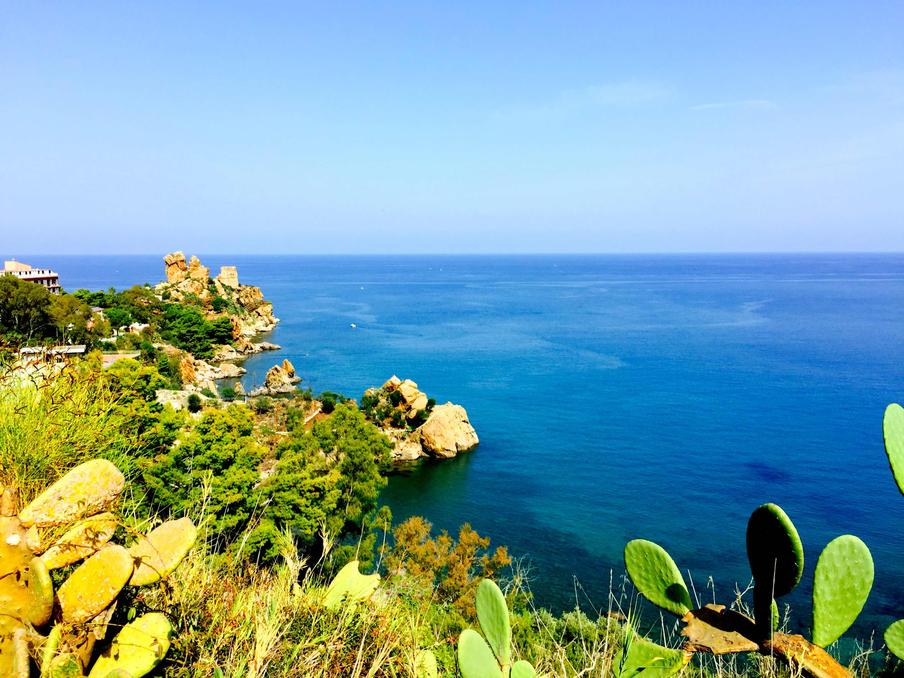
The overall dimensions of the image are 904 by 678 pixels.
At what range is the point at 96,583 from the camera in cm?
217

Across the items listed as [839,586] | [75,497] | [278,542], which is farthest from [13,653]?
[278,542]

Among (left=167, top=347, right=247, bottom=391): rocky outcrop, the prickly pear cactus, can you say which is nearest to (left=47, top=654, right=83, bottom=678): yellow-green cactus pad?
the prickly pear cactus

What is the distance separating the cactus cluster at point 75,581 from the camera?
6.40ft

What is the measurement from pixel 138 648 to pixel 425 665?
139 cm

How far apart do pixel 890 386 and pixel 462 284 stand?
93997 millimetres

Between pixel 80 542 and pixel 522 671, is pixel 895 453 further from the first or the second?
pixel 80 542

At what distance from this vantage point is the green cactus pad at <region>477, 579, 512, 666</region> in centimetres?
265

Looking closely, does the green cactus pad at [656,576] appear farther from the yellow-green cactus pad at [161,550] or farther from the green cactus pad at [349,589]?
the yellow-green cactus pad at [161,550]

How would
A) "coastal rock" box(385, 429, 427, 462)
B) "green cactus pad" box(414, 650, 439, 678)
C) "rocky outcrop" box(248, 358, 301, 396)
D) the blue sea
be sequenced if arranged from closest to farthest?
"green cactus pad" box(414, 650, 439, 678)
the blue sea
"coastal rock" box(385, 429, 427, 462)
"rocky outcrop" box(248, 358, 301, 396)

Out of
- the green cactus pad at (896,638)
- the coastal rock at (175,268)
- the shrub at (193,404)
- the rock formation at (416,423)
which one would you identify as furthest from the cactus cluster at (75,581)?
the coastal rock at (175,268)

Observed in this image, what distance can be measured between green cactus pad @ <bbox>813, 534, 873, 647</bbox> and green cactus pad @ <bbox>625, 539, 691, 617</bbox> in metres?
0.49

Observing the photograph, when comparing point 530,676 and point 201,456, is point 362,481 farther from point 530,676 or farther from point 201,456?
point 530,676

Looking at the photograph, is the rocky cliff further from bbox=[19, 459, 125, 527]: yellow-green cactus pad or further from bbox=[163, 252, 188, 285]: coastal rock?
bbox=[19, 459, 125, 527]: yellow-green cactus pad

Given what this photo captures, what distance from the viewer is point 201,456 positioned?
12273mm
